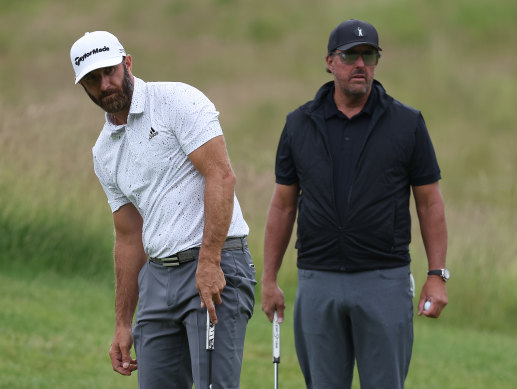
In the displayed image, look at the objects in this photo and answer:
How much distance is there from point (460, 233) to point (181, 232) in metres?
8.45

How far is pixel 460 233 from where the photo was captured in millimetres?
12273

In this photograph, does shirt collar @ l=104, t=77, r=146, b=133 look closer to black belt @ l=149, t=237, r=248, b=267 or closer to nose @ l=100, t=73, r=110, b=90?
nose @ l=100, t=73, r=110, b=90

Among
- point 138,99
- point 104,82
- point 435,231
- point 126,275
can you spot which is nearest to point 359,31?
point 435,231

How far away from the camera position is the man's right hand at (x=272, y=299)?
4949 mm

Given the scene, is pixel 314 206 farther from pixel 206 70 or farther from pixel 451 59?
pixel 451 59

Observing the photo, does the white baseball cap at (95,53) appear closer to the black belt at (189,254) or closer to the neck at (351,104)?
the black belt at (189,254)

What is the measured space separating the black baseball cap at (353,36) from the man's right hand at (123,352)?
59.4 inches

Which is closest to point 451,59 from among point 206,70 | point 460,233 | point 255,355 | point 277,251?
point 206,70

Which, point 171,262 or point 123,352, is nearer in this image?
point 171,262

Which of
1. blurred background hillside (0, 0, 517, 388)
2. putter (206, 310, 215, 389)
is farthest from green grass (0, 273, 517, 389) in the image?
putter (206, 310, 215, 389)

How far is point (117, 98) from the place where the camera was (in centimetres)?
423

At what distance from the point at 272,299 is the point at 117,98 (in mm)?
1268

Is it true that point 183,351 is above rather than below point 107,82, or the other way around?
below

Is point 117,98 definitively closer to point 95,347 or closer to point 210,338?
point 210,338
